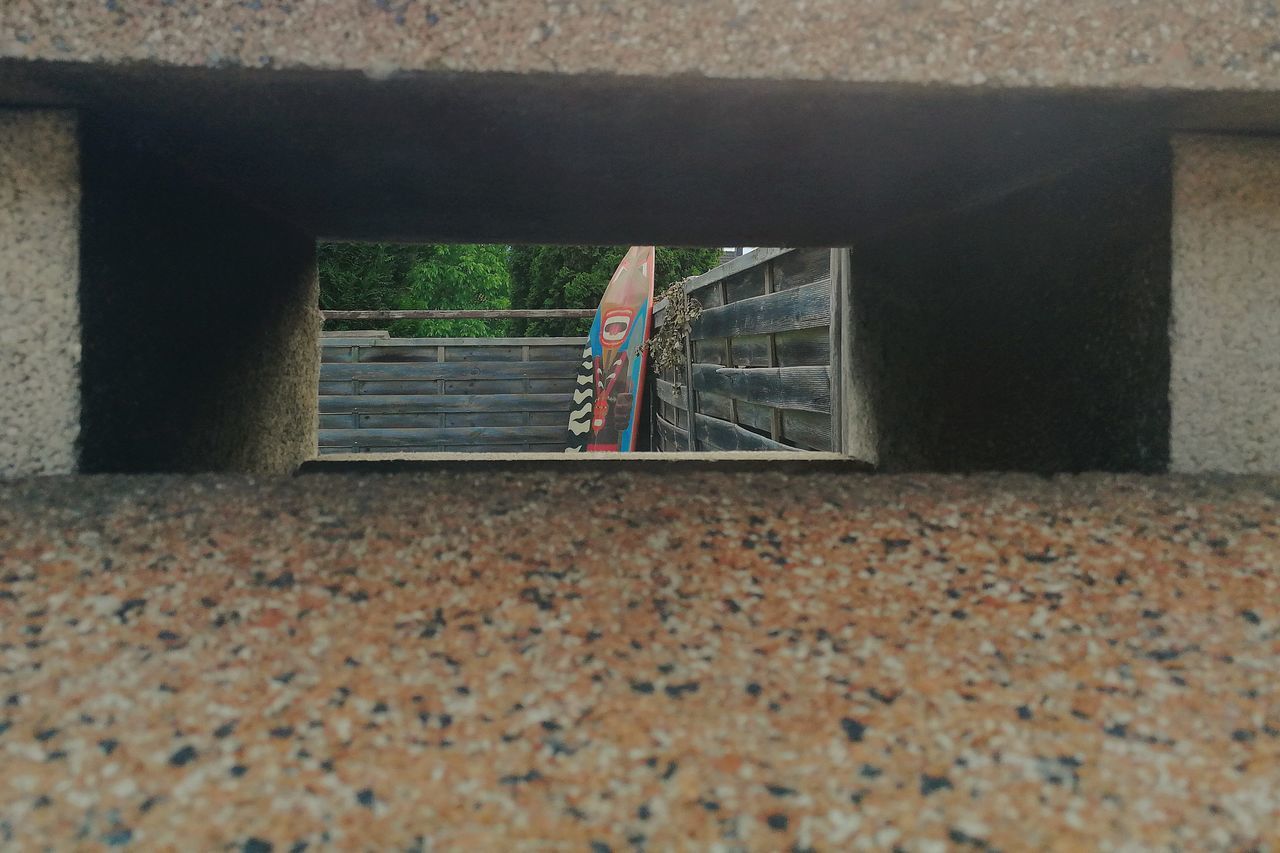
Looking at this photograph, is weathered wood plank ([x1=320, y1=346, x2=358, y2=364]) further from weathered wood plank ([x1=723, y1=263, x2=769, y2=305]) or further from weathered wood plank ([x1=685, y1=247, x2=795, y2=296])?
weathered wood plank ([x1=723, y1=263, x2=769, y2=305])

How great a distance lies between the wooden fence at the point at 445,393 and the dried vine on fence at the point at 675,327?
5.52 ft

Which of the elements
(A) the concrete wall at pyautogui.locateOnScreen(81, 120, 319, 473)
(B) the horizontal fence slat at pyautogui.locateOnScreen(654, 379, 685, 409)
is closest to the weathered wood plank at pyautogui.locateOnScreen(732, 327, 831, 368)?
(B) the horizontal fence slat at pyautogui.locateOnScreen(654, 379, 685, 409)

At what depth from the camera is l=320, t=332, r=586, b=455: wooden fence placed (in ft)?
29.4

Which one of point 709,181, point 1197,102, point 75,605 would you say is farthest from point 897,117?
point 75,605

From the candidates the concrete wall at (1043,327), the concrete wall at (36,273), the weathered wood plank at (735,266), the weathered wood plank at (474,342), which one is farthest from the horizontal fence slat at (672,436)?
the concrete wall at (36,273)

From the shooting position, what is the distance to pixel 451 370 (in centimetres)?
909

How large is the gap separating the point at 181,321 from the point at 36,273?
52 centimetres

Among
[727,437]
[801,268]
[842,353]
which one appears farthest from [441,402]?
[842,353]

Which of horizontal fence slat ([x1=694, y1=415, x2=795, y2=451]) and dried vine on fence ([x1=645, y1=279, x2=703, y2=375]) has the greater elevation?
dried vine on fence ([x1=645, y1=279, x2=703, y2=375])

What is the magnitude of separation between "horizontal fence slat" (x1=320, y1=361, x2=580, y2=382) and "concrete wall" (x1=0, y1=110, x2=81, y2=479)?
759 cm

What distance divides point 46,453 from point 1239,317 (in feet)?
7.46

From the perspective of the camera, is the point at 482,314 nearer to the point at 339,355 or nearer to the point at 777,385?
the point at 339,355

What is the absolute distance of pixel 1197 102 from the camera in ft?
4.77

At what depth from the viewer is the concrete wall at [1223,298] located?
5.45 feet
